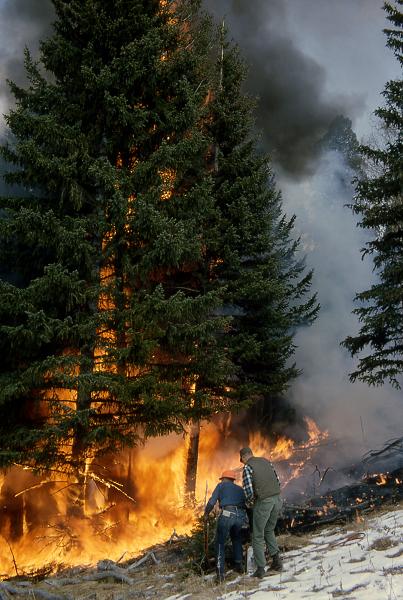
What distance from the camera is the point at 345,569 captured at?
611 cm

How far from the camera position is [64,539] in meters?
10.8

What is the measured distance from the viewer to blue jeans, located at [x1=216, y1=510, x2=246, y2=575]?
7.48 meters

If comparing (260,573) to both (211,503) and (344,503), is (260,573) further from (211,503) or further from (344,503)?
(344,503)

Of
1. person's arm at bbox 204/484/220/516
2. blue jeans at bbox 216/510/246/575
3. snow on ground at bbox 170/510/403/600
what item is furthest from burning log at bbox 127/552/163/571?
snow on ground at bbox 170/510/403/600

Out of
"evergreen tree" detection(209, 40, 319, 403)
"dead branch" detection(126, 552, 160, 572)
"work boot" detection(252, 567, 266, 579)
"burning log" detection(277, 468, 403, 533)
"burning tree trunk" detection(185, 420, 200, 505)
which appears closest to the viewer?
"work boot" detection(252, 567, 266, 579)

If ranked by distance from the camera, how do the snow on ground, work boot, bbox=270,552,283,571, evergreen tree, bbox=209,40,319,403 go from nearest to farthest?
the snow on ground < work boot, bbox=270,552,283,571 < evergreen tree, bbox=209,40,319,403

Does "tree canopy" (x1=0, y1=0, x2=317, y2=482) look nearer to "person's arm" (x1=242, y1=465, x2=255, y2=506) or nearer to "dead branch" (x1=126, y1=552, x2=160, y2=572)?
"dead branch" (x1=126, y1=552, x2=160, y2=572)

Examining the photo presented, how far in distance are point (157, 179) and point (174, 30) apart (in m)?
4.59

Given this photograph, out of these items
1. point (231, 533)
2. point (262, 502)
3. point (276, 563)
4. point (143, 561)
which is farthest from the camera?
point (143, 561)

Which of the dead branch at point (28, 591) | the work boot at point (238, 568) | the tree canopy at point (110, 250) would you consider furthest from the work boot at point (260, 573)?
the tree canopy at point (110, 250)

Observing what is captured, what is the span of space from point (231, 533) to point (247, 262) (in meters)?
9.14

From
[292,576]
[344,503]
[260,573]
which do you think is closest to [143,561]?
[260,573]

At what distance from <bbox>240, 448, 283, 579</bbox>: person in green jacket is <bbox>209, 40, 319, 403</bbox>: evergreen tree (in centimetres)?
599

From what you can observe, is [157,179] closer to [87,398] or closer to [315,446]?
[87,398]
